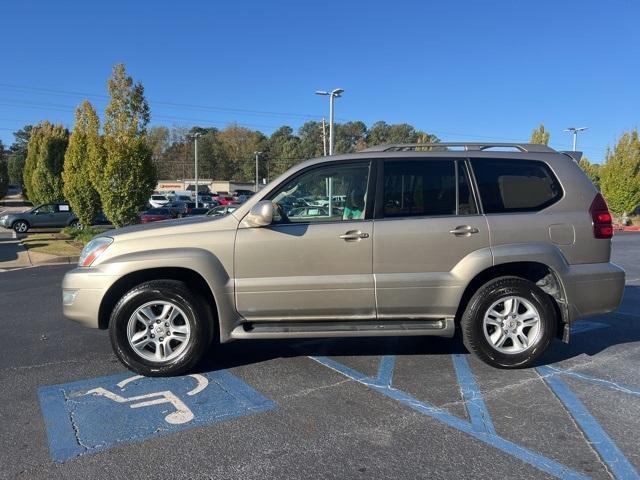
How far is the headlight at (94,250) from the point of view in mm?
4291

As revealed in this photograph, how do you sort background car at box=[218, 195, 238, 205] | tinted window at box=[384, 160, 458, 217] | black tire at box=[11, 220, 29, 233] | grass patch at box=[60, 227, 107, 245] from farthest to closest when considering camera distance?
1. background car at box=[218, 195, 238, 205]
2. black tire at box=[11, 220, 29, 233]
3. grass patch at box=[60, 227, 107, 245]
4. tinted window at box=[384, 160, 458, 217]

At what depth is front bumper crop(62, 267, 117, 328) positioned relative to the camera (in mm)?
4203

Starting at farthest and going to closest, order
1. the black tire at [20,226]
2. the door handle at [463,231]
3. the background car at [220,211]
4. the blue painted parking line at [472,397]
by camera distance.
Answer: the black tire at [20,226] < the background car at [220,211] < the door handle at [463,231] < the blue painted parking line at [472,397]

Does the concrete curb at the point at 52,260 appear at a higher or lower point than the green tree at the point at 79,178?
lower

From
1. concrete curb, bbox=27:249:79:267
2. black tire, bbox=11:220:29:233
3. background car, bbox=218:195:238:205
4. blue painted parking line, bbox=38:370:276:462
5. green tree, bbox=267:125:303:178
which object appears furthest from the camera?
green tree, bbox=267:125:303:178

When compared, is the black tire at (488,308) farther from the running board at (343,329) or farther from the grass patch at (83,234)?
the grass patch at (83,234)

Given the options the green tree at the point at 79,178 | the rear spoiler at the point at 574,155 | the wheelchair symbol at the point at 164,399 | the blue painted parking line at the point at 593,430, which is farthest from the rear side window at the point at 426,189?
the green tree at the point at 79,178

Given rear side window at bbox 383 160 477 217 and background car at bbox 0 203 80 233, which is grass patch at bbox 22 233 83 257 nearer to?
background car at bbox 0 203 80 233

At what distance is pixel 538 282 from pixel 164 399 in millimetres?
3347

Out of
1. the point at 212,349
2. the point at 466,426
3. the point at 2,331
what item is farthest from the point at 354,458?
the point at 2,331

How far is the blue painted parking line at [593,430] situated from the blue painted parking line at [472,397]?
60 cm

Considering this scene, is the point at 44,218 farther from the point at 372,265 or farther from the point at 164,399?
the point at 372,265

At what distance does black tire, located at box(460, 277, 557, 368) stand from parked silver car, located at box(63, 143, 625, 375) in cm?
1

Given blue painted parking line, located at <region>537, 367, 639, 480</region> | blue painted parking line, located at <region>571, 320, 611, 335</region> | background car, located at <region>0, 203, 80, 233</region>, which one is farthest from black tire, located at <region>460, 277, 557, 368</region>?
background car, located at <region>0, 203, 80, 233</region>
